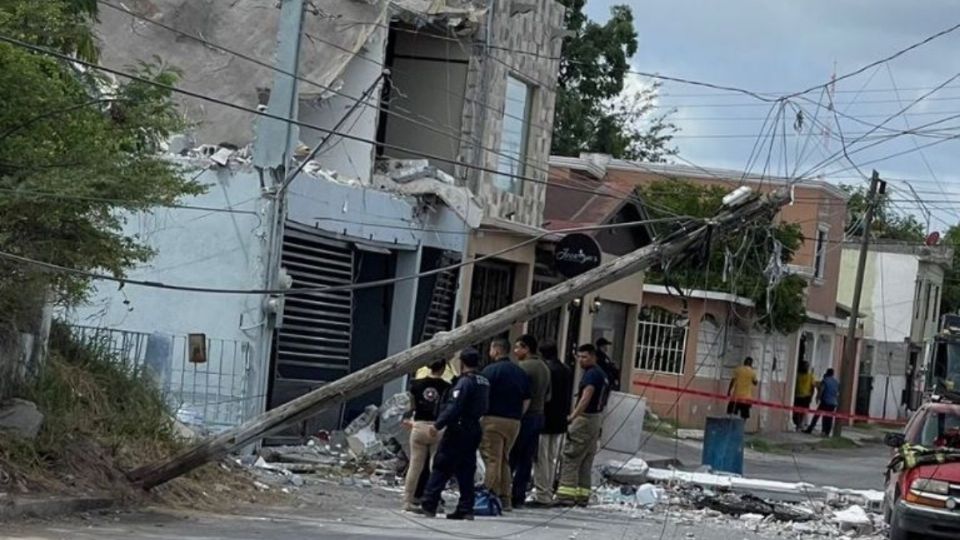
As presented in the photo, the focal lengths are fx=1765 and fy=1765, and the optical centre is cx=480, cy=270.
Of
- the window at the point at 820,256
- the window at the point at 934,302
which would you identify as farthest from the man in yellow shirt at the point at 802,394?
the window at the point at 934,302

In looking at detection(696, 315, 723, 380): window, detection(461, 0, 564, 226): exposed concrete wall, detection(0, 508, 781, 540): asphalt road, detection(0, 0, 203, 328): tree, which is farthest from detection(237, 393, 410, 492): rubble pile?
detection(696, 315, 723, 380): window

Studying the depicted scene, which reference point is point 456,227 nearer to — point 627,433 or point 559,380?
point 627,433

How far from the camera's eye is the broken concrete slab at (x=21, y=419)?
16234 mm

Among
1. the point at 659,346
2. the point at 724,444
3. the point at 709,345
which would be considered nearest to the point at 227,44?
the point at 724,444

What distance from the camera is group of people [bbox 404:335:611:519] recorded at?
17859mm

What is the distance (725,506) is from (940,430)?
3096 mm

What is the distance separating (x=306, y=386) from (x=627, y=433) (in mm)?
6113

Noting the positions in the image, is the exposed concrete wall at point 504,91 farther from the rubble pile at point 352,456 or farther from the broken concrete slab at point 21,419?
the broken concrete slab at point 21,419

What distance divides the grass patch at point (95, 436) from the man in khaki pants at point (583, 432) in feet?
13.2

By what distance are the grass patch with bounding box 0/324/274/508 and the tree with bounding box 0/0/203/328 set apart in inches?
45.4

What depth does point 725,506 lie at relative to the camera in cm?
2261

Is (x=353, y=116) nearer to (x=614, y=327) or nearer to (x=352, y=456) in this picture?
(x=352, y=456)

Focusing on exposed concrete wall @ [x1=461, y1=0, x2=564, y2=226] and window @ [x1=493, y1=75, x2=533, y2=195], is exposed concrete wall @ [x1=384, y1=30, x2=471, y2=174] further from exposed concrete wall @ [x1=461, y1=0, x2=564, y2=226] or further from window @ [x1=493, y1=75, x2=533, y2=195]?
window @ [x1=493, y1=75, x2=533, y2=195]

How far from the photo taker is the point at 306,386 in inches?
952
